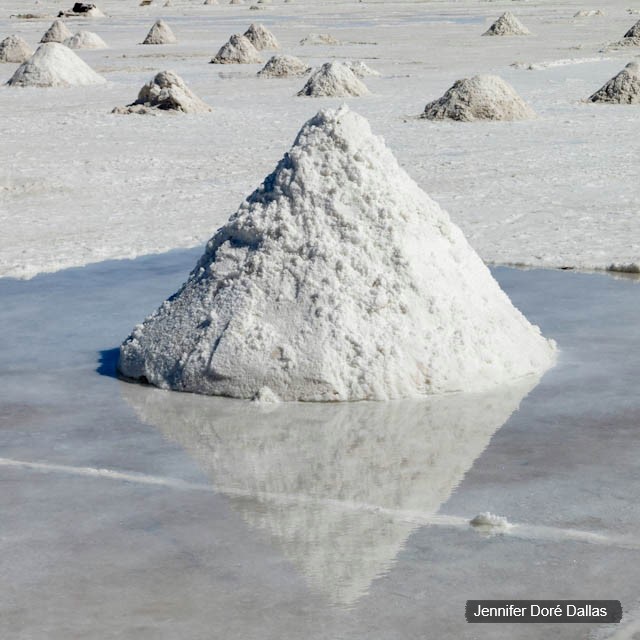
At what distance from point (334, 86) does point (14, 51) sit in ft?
33.1

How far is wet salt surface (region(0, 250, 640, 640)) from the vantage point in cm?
304

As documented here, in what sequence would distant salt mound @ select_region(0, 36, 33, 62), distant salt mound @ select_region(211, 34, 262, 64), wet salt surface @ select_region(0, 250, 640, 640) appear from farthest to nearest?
distant salt mound @ select_region(0, 36, 33, 62)
distant salt mound @ select_region(211, 34, 262, 64)
wet salt surface @ select_region(0, 250, 640, 640)

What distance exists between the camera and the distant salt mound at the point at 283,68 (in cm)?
2112

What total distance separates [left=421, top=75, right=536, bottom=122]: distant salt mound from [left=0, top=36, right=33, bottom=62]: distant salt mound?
13.1 meters

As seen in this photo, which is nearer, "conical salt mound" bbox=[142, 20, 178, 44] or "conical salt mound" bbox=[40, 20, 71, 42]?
"conical salt mound" bbox=[40, 20, 71, 42]

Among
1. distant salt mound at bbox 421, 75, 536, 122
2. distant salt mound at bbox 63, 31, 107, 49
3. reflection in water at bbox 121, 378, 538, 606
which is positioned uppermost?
reflection in water at bbox 121, 378, 538, 606

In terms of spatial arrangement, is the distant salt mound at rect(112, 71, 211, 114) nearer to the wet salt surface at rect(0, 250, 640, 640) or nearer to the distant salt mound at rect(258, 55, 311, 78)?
the distant salt mound at rect(258, 55, 311, 78)

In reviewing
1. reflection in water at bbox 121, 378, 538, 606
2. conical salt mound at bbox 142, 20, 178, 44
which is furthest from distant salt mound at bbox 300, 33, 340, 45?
reflection in water at bbox 121, 378, 538, 606

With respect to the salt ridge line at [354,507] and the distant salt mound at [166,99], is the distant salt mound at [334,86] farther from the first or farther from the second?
the salt ridge line at [354,507]

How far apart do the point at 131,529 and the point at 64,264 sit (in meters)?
3.94

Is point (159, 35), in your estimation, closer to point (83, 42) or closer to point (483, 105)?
point (83, 42)

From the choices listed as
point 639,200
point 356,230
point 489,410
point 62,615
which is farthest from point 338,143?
point 639,200

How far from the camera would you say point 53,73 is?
66.9 ft

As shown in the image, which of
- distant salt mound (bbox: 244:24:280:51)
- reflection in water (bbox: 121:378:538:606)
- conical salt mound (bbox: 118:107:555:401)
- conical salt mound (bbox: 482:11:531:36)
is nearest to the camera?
reflection in water (bbox: 121:378:538:606)
